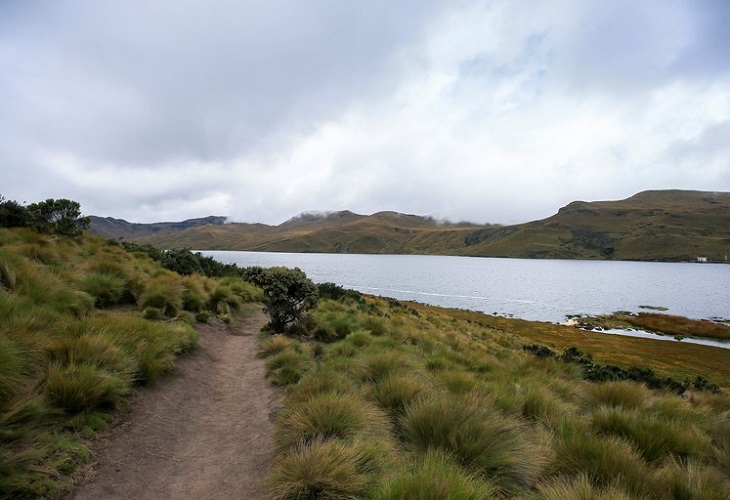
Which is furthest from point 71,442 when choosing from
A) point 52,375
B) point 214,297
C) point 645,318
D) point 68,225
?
point 645,318

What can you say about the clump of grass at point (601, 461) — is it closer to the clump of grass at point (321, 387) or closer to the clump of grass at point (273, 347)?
the clump of grass at point (321, 387)

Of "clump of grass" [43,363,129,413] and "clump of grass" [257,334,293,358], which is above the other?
"clump of grass" [43,363,129,413]

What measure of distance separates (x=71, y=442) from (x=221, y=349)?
6.43 meters

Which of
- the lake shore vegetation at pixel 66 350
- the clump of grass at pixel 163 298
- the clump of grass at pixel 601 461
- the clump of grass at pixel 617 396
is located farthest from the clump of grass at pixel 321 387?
the clump of grass at pixel 163 298

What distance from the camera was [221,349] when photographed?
35.3 feet

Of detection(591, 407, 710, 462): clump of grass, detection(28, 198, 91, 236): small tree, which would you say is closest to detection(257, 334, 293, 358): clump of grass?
detection(591, 407, 710, 462): clump of grass

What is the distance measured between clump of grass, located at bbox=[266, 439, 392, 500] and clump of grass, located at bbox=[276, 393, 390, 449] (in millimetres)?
468

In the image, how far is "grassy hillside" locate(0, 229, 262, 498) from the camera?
3909mm

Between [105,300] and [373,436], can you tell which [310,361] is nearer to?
[373,436]

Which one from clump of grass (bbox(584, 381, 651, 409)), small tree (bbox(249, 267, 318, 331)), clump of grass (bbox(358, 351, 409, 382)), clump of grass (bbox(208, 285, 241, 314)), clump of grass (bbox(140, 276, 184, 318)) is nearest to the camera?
clump of grass (bbox(358, 351, 409, 382))

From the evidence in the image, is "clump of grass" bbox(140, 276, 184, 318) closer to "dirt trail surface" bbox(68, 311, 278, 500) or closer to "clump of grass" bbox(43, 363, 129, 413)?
"dirt trail surface" bbox(68, 311, 278, 500)

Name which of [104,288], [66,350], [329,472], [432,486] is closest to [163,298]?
[104,288]

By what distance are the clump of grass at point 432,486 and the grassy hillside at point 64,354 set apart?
134 inches

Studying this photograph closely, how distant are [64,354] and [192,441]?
7.49 feet
